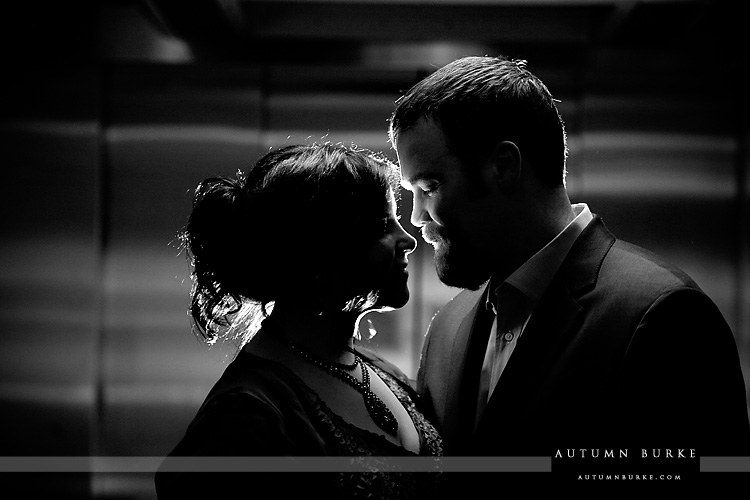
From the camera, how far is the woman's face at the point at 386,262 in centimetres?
169

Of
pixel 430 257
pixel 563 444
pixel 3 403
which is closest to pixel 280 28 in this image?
pixel 430 257

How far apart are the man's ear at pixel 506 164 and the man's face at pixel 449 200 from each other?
34 millimetres

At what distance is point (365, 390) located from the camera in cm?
171

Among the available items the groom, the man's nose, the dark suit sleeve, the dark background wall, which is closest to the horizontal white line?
the groom

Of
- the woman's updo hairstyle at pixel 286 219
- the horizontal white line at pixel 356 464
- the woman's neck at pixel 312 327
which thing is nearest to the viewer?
the horizontal white line at pixel 356 464

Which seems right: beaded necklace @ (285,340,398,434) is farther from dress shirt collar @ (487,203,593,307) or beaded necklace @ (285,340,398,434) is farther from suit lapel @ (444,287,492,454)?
dress shirt collar @ (487,203,593,307)

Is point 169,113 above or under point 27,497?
above

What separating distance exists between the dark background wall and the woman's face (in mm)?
1425

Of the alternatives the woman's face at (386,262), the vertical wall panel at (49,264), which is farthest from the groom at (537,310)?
the vertical wall panel at (49,264)

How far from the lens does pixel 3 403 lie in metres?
2.93

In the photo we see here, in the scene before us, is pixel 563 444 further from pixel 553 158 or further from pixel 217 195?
pixel 217 195

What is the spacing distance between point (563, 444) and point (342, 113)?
2120 millimetres

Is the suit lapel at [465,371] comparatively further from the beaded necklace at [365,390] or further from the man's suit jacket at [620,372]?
the beaded necklace at [365,390]

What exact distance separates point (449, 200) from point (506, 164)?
0.60ft
